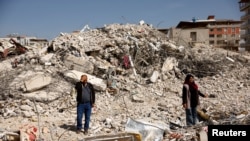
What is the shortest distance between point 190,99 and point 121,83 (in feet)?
13.0

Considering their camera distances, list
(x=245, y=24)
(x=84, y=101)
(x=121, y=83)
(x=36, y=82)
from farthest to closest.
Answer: (x=245, y=24)
(x=121, y=83)
(x=36, y=82)
(x=84, y=101)

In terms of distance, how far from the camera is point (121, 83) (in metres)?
10.2

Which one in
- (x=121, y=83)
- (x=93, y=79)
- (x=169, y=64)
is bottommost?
(x=121, y=83)

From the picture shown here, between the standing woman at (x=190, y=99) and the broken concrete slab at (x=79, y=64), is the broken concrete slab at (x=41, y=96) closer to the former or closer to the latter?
the broken concrete slab at (x=79, y=64)

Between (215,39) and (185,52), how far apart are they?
47.4 meters

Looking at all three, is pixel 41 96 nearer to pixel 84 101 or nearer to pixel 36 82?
pixel 36 82

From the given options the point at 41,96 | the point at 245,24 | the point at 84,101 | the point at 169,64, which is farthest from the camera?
the point at 245,24

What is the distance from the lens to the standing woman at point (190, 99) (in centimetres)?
641

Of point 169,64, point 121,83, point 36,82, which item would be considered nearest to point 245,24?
point 169,64

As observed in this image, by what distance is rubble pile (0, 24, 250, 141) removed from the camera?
7.14 meters

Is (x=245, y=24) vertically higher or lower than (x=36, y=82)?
higher

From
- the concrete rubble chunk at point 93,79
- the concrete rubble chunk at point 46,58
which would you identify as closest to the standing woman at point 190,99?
the concrete rubble chunk at point 93,79

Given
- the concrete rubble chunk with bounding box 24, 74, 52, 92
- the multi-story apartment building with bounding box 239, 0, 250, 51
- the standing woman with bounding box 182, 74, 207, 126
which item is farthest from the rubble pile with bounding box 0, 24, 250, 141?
the multi-story apartment building with bounding box 239, 0, 250, 51

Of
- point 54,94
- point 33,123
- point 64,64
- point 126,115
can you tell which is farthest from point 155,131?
point 64,64
